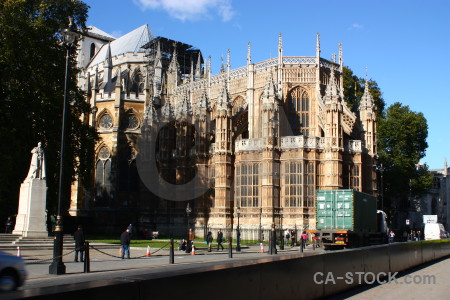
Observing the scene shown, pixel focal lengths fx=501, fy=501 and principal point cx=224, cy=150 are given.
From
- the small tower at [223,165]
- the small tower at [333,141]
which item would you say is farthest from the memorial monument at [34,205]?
the small tower at [333,141]

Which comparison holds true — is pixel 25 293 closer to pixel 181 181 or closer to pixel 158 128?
pixel 181 181

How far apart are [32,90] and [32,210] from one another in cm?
965

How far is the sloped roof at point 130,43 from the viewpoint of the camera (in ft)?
240

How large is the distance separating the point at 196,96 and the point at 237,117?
32.1ft

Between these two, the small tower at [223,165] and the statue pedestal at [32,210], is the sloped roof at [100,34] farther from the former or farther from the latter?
the statue pedestal at [32,210]

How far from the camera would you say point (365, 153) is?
136 feet

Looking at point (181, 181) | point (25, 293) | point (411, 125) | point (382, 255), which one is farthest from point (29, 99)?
point (411, 125)

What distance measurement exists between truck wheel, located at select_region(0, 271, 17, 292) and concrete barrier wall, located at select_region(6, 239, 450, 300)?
420 centimetres

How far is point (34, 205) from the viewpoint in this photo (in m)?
24.5

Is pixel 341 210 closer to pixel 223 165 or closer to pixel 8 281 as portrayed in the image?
pixel 223 165

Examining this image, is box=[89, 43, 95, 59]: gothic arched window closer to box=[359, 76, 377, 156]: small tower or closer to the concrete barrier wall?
box=[359, 76, 377, 156]: small tower

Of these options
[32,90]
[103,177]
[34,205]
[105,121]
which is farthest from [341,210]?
[105,121]

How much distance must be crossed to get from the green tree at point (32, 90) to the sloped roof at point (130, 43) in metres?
37.3

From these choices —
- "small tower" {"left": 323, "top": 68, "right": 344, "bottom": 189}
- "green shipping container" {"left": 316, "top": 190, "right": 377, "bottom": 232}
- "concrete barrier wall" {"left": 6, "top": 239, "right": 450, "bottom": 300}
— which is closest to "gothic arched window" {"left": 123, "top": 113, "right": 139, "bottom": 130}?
"small tower" {"left": 323, "top": 68, "right": 344, "bottom": 189}
